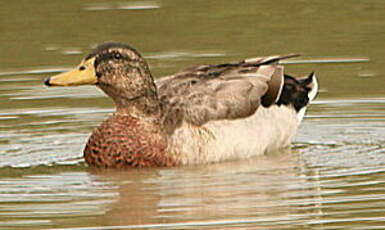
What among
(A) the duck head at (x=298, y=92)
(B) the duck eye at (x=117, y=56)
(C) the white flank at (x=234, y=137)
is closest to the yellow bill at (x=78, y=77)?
(B) the duck eye at (x=117, y=56)

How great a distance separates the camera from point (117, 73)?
13.6 metres

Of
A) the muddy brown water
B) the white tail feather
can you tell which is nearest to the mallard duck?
the muddy brown water

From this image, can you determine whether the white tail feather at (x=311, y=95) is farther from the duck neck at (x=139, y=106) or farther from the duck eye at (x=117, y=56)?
the duck eye at (x=117, y=56)

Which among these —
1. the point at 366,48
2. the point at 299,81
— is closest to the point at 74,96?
the point at 299,81

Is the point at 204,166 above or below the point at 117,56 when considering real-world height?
below

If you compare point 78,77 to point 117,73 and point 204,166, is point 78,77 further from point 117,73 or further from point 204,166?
point 204,166

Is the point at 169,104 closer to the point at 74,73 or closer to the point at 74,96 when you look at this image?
the point at 74,73

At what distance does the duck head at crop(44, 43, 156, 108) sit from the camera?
13.5 meters

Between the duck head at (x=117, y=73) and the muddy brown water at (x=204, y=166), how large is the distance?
81cm

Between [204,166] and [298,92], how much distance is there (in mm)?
2082

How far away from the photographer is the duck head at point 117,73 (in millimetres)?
13461

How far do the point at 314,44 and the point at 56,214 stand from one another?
8.38 metres

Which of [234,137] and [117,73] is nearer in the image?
[117,73]

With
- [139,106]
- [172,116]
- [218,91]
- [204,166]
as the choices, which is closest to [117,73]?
[139,106]
